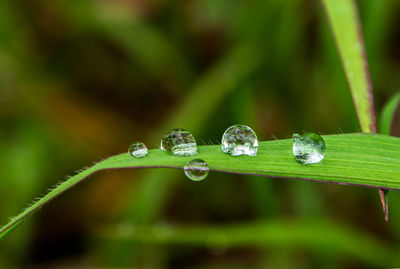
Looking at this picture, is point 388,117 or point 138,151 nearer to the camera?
point 138,151

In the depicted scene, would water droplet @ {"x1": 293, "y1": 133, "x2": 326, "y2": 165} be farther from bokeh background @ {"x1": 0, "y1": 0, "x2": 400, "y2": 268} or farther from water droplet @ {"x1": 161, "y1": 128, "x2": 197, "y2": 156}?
bokeh background @ {"x1": 0, "y1": 0, "x2": 400, "y2": 268}

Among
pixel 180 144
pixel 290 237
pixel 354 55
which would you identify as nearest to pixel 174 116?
pixel 290 237

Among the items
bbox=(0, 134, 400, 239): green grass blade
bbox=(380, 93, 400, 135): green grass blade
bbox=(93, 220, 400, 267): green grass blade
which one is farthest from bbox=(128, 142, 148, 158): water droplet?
bbox=(93, 220, 400, 267): green grass blade

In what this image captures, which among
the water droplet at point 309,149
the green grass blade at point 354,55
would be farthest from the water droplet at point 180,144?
the green grass blade at point 354,55

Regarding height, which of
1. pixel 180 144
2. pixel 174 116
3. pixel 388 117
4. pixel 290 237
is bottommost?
pixel 290 237

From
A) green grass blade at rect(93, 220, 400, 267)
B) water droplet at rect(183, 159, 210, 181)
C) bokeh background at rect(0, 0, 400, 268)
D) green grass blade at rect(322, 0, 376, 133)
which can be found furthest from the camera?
bokeh background at rect(0, 0, 400, 268)

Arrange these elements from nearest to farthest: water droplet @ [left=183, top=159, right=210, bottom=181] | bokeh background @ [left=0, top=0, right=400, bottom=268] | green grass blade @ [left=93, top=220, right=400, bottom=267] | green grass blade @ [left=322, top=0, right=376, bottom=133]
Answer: water droplet @ [left=183, top=159, right=210, bottom=181], green grass blade @ [left=322, top=0, right=376, bottom=133], green grass blade @ [left=93, top=220, right=400, bottom=267], bokeh background @ [left=0, top=0, right=400, bottom=268]

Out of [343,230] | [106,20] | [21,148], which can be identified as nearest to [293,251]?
[343,230]

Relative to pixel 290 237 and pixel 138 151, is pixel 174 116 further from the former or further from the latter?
pixel 138 151
